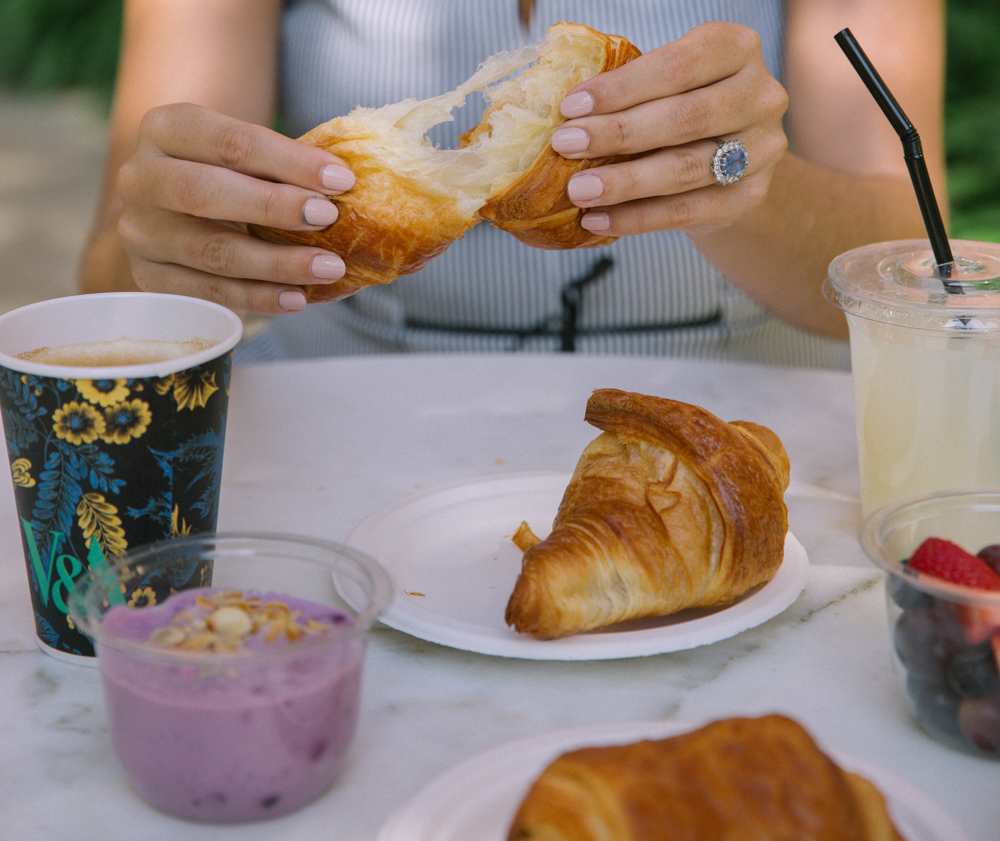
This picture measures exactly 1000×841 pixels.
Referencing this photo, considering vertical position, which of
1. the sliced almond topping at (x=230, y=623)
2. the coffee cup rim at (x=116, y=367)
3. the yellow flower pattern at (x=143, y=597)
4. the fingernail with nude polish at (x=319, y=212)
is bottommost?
the yellow flower pattern at (x=143, y=597)

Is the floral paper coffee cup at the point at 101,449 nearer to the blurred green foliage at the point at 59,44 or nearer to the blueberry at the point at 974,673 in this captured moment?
the blueberry at the point at 974,673

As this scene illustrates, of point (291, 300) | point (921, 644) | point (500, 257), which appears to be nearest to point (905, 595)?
point (921, 644)

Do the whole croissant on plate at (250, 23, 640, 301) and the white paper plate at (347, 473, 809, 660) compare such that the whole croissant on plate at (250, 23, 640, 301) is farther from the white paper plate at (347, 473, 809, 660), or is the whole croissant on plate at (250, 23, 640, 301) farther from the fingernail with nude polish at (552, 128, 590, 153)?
the white paper plate at (347, 473, 809, 660)

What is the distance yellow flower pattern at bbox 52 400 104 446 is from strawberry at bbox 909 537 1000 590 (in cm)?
57

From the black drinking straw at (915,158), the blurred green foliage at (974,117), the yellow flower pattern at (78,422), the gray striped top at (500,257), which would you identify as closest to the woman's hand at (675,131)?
the black drinking straw at (915,158)

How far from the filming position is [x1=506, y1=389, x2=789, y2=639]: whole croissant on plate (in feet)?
3.22

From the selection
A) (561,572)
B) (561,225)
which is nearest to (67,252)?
(561,225)

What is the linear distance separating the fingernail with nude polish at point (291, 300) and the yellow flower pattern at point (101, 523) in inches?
14.8

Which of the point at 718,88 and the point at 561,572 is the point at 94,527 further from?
the point at 718,88

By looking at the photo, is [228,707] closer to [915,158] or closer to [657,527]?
[657,527]

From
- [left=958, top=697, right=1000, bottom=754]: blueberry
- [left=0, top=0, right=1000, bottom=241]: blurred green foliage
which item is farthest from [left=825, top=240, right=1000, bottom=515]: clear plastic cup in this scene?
[left=0, top=0, right=1000, bottom=241]: blurred green foliage

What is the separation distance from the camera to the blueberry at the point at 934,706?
0.87 m

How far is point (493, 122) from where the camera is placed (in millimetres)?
1249

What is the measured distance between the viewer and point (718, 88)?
1.31 metres
